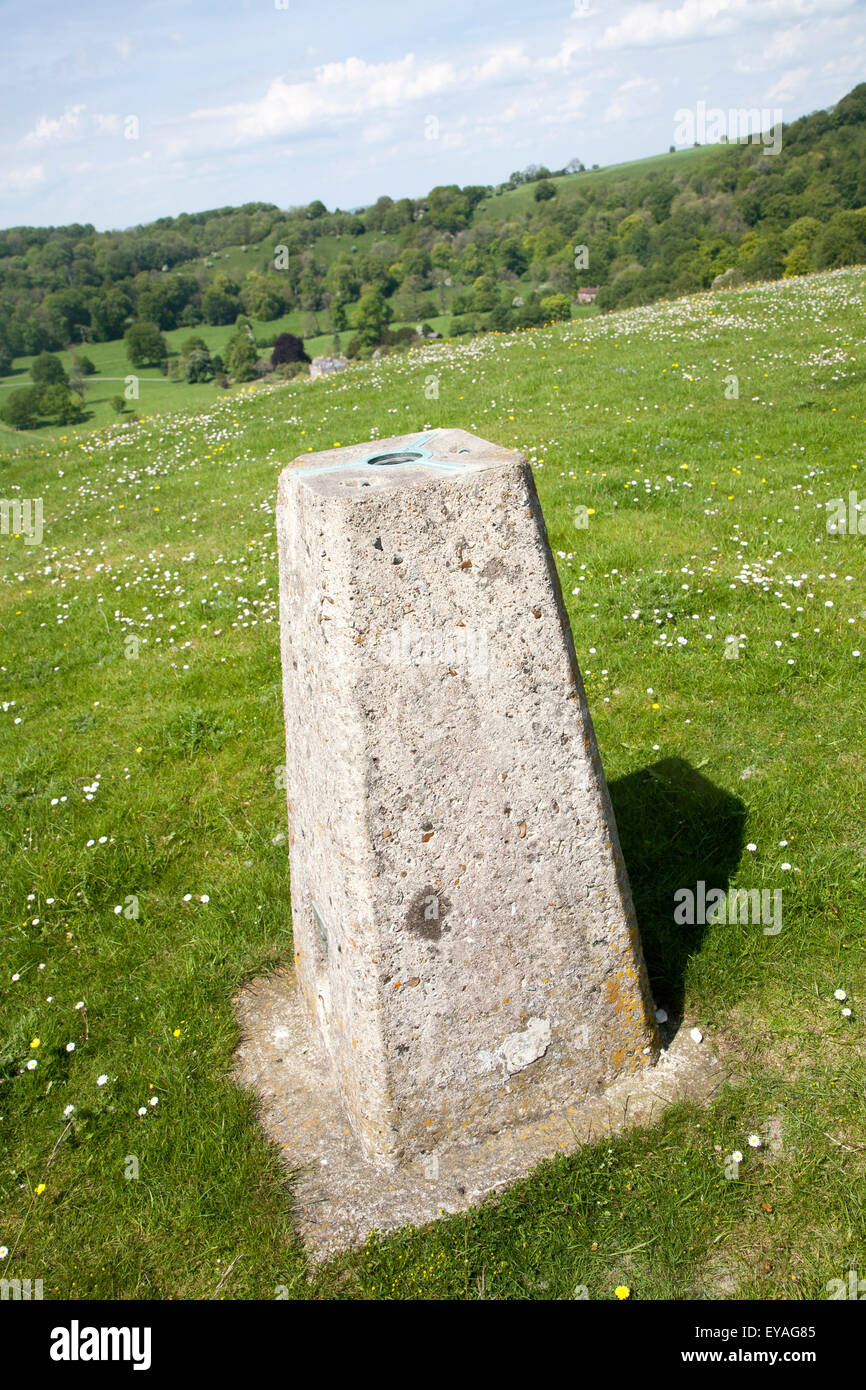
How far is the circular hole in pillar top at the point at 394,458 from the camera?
129 inches

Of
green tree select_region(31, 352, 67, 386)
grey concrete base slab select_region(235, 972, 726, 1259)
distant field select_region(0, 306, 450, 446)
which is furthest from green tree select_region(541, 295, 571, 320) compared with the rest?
grey concrete base slab select_region(235, 972, 726, 1259)

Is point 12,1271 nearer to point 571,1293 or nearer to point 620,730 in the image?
point 571,1293

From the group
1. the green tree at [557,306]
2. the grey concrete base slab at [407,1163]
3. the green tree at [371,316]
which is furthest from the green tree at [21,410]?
the grey concrete base slab at [407,1163]

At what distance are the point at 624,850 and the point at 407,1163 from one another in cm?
218

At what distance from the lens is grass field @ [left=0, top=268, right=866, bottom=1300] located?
3.03m

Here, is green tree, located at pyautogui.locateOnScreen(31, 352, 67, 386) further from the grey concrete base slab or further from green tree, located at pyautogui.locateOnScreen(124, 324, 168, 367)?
the grey concrete base slab

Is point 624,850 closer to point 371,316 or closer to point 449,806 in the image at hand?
point 449,806

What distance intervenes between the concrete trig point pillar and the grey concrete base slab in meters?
0.07

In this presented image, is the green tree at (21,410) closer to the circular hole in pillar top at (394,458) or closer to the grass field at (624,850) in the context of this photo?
the grass field at (624,850)

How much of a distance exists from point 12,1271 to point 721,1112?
9.36 ft

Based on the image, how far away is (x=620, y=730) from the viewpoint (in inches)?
230

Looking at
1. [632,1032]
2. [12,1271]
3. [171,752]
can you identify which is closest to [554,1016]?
[632,1032]

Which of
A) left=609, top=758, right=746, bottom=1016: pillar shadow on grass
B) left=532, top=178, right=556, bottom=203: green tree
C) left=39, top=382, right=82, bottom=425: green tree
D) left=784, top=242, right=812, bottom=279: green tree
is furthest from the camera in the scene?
left=532, top=178, right=556, bottom=203: green tree

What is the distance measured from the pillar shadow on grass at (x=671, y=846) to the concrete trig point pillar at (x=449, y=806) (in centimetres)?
66
